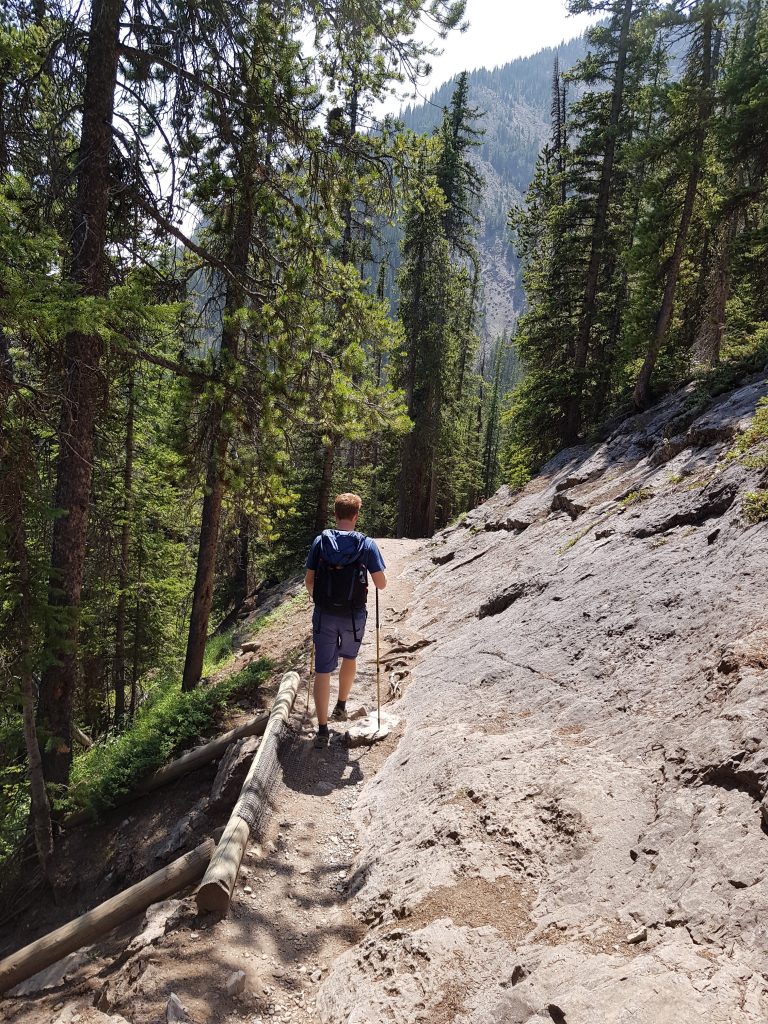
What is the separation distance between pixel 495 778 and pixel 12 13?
8.84 meters

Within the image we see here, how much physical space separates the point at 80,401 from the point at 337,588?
3771 millimetres

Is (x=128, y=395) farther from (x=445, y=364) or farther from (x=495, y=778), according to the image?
(x=445, y=364)

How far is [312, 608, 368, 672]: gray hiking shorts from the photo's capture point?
20.2 ft

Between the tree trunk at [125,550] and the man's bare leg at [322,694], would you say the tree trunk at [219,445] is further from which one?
the man's bare leg at [322,694]

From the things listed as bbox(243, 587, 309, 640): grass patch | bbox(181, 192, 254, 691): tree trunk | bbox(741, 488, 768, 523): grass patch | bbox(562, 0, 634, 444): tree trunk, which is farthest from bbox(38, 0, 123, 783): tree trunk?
bbox(562, 0, 634, 444): tree trunk

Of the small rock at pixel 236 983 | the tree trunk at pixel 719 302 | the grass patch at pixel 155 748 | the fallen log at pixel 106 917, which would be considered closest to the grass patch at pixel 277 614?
the grass patch at pixel 155 748

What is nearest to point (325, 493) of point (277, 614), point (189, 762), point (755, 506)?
point (277, 614)

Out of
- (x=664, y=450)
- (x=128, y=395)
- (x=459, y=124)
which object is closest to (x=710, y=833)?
(x=664, y=450)

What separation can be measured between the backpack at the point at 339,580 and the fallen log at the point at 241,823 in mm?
1384

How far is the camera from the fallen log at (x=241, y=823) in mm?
3830

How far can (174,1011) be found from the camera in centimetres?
301

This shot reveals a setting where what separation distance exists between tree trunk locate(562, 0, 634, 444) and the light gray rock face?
1028 centimetres

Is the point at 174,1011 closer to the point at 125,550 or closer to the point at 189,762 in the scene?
the point at 189,762

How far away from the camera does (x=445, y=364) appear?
2656 centimetres
